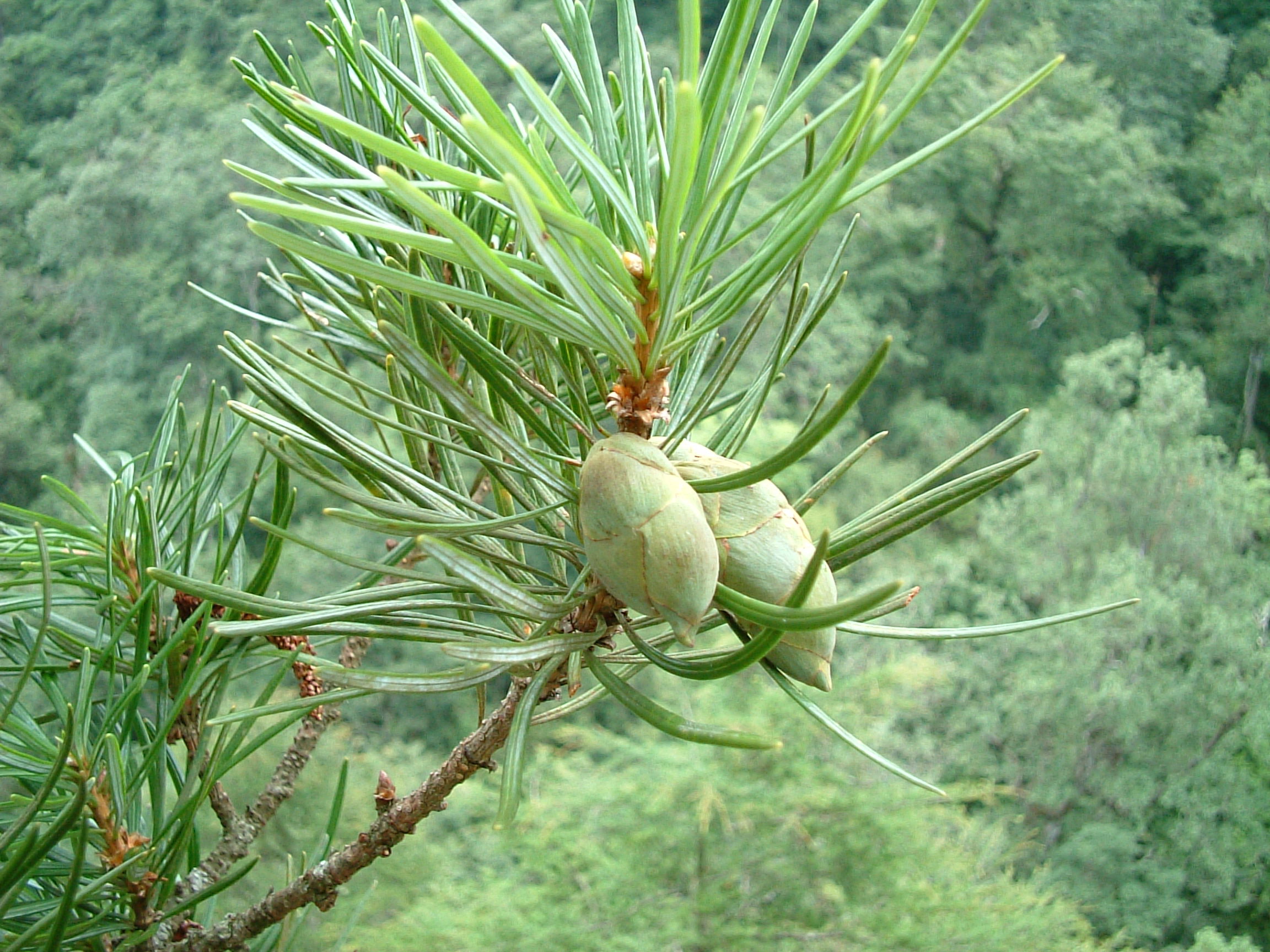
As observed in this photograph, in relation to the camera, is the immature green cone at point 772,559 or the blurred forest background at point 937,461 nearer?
the immature green cone at point 772,559

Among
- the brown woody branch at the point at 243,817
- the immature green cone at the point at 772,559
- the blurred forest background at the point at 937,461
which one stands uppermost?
the immature green cone at the point at 772,559

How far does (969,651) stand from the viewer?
527 cm

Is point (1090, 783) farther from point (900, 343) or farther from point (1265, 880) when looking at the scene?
point (900, 343)

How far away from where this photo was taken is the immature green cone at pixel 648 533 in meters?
0.18

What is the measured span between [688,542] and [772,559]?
0.09 feet

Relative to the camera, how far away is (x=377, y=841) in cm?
26

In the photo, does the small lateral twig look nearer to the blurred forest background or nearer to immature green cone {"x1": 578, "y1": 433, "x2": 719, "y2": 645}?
immature green cone {"x1": 578, "y1": 433, "x2": 719, "y2": 645}

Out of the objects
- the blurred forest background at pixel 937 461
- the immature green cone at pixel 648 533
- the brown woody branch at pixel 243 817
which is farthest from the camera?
the blurred forest background at pixel 937 461

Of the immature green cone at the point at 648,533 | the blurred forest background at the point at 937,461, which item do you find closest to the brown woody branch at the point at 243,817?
the immature green cone at the point at 648,533

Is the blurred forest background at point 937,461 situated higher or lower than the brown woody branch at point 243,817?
lower

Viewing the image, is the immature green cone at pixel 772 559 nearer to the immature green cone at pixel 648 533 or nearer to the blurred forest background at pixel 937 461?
the immature green cone at pixel 648 533

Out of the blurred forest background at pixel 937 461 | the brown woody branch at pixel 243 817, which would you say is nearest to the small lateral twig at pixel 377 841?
the brown woody branch at pixel 243 817

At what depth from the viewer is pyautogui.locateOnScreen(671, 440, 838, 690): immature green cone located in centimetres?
20

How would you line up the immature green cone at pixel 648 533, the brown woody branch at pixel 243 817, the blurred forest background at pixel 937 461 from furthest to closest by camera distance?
the blurred forest background at pixel 937 461 < the brown woody branch at pixel 243 817 < the immature green cone at pixel 648 533
